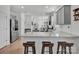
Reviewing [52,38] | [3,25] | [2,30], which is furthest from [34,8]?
[52,38]

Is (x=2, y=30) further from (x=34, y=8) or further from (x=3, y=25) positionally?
(x=34, y=8)

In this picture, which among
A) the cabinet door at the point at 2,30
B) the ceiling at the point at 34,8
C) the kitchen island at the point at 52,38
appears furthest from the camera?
the ceiling at the point at 34,8

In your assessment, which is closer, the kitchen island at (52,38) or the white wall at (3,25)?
the kitchen island at (52,38)

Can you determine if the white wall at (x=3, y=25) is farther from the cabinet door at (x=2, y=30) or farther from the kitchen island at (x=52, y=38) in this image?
the kitchen island at (x=52, y=38)

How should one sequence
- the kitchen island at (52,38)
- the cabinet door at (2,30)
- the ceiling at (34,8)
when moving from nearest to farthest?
the kitchen island at (52,38) < the cabinet door at (2,30) < the ceiling at (34,8)

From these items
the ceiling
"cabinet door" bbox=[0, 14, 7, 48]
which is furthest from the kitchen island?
the ceiling

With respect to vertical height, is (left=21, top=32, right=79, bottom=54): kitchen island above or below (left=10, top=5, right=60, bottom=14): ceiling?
below

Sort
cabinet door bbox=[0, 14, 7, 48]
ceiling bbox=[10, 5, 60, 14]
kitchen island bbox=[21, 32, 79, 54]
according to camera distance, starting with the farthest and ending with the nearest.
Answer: ceiling bbox=[10, 5, 60, 14]
cabinet door bbox=[0, 14, 7, 48]
kitchen island bbox=[21, 32, 79, 54]

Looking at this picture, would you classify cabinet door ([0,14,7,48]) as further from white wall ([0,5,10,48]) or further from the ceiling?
the ceiling

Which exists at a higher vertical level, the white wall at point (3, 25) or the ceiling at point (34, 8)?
the ceiling at point (34, 8)

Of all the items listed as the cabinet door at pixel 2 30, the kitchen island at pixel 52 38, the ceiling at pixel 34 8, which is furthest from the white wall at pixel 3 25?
the kitchen island at pixel 52 38

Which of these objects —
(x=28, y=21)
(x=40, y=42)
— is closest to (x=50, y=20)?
(x=28, y=21)
